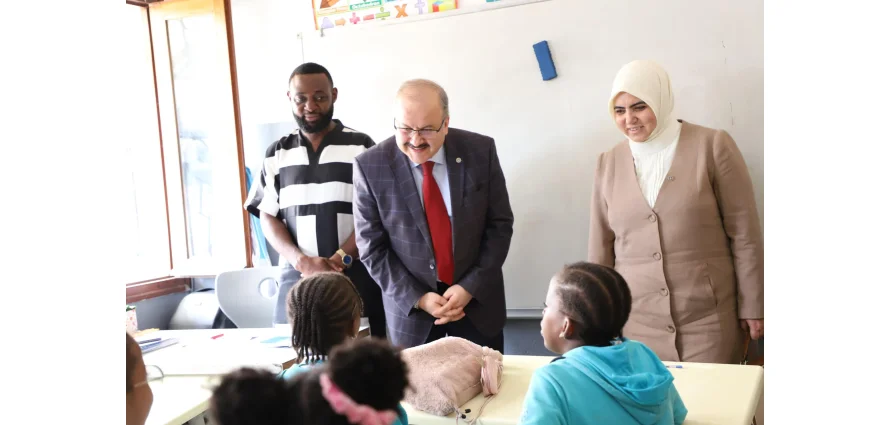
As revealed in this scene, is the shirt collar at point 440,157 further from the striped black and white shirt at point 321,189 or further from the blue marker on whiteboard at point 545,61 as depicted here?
the blue marker on whiteboard at point 545,61

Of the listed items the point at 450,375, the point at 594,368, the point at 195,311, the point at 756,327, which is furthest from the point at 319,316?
the point at 195,311

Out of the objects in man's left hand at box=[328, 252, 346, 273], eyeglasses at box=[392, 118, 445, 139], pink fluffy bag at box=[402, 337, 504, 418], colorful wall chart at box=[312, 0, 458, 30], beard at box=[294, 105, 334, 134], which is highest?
colorful wall chart at box=[312, 0, 458, 30]

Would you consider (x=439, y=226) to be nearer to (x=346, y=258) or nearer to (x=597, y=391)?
(x=346, y=258)

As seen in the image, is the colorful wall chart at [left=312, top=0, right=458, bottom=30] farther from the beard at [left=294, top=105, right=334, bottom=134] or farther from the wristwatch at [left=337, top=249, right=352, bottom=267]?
the wristwatch at [left=337, top=249, right=352, bottom=267]

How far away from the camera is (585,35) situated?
249 cm

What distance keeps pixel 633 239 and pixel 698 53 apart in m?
A: 0.86

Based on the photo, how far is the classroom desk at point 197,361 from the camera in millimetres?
1429

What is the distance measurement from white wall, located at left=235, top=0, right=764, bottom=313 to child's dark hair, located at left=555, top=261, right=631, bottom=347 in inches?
48.2

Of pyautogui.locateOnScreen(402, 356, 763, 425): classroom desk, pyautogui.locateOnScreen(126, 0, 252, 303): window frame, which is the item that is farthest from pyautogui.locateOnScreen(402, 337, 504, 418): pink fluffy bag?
pyautogui.locateOnScreen(126, 0, 252, 303): window frame

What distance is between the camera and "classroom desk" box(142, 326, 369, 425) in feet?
4.69

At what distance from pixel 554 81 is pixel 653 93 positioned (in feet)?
2.42

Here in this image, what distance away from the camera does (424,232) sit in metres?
1.93

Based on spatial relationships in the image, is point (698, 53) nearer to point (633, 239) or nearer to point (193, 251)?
point (633, 239)
